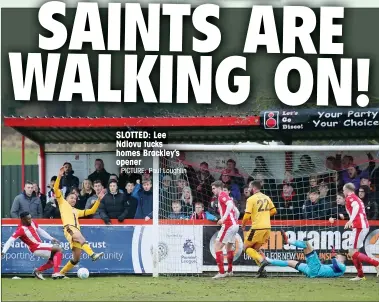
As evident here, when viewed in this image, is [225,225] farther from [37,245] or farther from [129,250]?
[37,245]

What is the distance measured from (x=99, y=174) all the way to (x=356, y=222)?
186 inches

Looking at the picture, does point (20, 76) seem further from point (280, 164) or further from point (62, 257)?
point (280, 164)

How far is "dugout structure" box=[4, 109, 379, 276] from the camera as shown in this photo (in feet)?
54.5

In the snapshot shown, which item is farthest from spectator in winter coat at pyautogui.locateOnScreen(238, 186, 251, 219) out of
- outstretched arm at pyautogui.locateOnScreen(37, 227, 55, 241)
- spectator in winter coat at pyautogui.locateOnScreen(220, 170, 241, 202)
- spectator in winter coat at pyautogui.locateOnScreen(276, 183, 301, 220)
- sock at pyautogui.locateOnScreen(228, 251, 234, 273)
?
outstretched arm at pyautogui.locateOnScreen(37, 227, 55, 241)

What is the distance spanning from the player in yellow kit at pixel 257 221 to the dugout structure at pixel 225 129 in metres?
0.94

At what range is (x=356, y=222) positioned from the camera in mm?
16125

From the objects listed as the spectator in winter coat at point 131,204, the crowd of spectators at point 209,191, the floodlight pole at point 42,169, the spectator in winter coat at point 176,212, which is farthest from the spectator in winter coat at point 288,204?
the floodlight pole at point 42,169

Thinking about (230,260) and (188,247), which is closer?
(230,260)

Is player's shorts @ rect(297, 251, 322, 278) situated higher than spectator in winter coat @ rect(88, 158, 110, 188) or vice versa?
spectator in winter coat @ rect(88, 158, 110, 188)

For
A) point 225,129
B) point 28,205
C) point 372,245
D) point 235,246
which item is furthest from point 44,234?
point 372,245

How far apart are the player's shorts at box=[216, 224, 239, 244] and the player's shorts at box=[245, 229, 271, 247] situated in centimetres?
37

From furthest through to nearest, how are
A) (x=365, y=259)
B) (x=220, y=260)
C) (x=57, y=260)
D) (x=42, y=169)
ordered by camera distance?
(x=42, y=169) → (x=57, y=260) → (x=220, y=260) → (x=365, y=259)

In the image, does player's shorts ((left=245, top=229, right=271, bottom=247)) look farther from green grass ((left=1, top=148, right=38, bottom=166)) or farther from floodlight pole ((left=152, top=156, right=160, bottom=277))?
green grass ((left=1, top=148, right=38, bottom=166))

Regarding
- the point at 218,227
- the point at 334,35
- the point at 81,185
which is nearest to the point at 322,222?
the point at 218,227
